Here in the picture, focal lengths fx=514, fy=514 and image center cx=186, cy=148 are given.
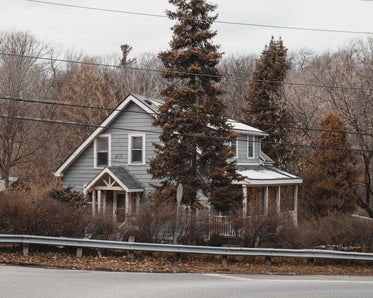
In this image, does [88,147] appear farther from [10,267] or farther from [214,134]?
[10,267]

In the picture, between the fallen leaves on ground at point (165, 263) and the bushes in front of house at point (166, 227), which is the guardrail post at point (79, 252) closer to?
the fallen leaves on ground at point (165, 263)

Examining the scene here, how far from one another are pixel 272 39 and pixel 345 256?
88.4ft

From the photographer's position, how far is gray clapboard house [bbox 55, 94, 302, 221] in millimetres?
26594

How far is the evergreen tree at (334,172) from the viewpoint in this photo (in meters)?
30.6

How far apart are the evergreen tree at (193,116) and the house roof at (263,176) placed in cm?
471

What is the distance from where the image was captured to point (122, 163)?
27844 millimetres

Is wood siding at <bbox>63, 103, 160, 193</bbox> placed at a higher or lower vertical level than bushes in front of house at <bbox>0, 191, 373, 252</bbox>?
higher

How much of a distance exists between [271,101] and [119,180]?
17.5 meters

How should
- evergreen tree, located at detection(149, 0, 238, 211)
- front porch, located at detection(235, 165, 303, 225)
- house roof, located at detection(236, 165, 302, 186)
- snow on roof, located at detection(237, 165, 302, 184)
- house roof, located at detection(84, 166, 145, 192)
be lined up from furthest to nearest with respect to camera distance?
1. snow on roof, located at detection(237, 165, 302, 184)
2. house roof, located at detection(236, 165, 302, 186)
3. front porch, located at detection(235, 165, 303, 225)
4. house roof, located at detection(84, 166, 145, 192)
5. evergreen tree, located at detection(149, 0, 238, 211)

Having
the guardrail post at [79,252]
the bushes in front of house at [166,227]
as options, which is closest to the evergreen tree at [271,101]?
the bushes in front of house at [166,227]

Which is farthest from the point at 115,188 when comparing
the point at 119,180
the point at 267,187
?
the point at 267,187

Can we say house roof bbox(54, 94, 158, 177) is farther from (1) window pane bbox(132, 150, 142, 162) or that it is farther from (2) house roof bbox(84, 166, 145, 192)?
(2) house roof bbox(84, 166, 145, 192)

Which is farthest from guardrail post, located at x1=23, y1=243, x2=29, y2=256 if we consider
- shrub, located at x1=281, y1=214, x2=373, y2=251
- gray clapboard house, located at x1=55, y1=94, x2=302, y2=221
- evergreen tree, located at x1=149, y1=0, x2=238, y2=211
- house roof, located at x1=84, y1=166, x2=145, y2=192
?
house roof, located at x1=84, y1=166, x2=145, y2=192

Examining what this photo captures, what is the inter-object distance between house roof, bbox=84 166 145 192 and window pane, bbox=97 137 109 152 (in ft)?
6.00
